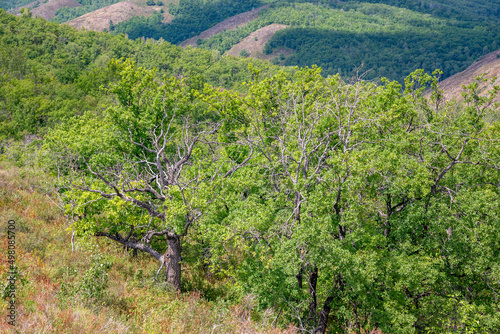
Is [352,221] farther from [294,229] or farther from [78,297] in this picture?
[78,297]

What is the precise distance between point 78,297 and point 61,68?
111785 mm

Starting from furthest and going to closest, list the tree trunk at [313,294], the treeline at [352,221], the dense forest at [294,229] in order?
the tree trunk at [313,294], the treeline at [352,221], the dense forest at [294,229]

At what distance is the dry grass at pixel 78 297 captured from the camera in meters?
7.62

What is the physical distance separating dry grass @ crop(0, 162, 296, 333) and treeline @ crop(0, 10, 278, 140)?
8580 millimetres

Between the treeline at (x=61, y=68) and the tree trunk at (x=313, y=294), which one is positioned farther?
the treeline at (x=61, y=68)

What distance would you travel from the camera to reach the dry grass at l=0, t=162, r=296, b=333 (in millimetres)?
7625

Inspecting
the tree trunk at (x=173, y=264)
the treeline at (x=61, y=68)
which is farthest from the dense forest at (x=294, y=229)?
the treeline at (x=61, y=68)

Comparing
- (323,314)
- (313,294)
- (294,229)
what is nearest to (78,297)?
(294,229)

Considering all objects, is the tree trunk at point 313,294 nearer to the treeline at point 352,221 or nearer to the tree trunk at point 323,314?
A: the treeline at point 352,221

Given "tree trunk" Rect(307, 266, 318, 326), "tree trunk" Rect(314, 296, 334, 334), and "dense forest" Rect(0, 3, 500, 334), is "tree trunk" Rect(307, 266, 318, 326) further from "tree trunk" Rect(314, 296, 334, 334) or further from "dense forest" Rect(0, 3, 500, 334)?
"tree trunk" Rect(314, 296, 334, 334)

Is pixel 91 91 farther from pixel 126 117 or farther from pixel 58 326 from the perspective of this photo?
pixel 58 326

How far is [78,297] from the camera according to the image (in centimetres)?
917

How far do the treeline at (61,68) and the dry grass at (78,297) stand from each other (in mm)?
8580

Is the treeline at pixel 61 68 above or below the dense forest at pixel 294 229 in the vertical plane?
below
